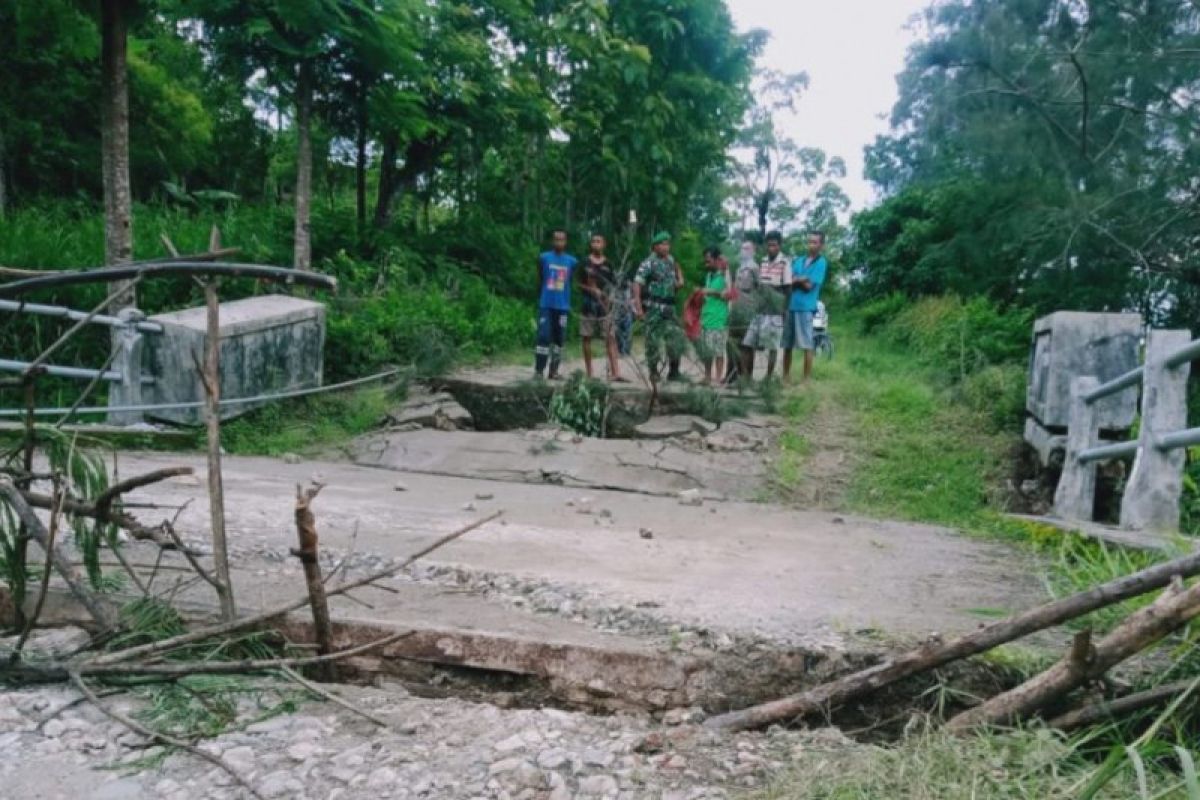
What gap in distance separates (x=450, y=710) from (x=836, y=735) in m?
1.03

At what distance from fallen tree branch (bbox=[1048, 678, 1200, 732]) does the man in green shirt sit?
6.19m

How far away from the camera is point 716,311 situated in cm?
839

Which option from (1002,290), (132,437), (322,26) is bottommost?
(132,437)

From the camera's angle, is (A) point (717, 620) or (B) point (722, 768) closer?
(B) point (722, 768)

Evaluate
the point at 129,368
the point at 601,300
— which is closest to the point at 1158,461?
the point at 601,300

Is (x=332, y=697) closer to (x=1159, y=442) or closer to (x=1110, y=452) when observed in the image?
(x=1159, y=442)

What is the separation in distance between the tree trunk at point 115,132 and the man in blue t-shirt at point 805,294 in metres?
5.92

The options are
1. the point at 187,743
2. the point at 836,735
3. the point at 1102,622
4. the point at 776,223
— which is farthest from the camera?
the point at 776,223

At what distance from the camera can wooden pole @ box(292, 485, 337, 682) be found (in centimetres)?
216

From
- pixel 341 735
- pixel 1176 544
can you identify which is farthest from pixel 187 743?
pixel 1176 544

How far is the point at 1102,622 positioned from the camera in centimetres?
263

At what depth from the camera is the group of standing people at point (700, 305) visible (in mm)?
8219

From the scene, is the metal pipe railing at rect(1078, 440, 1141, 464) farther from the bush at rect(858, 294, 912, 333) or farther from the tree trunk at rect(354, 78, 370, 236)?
the bush at rect(858, 294, 912, 333)

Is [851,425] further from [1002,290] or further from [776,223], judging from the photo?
[776,223]
